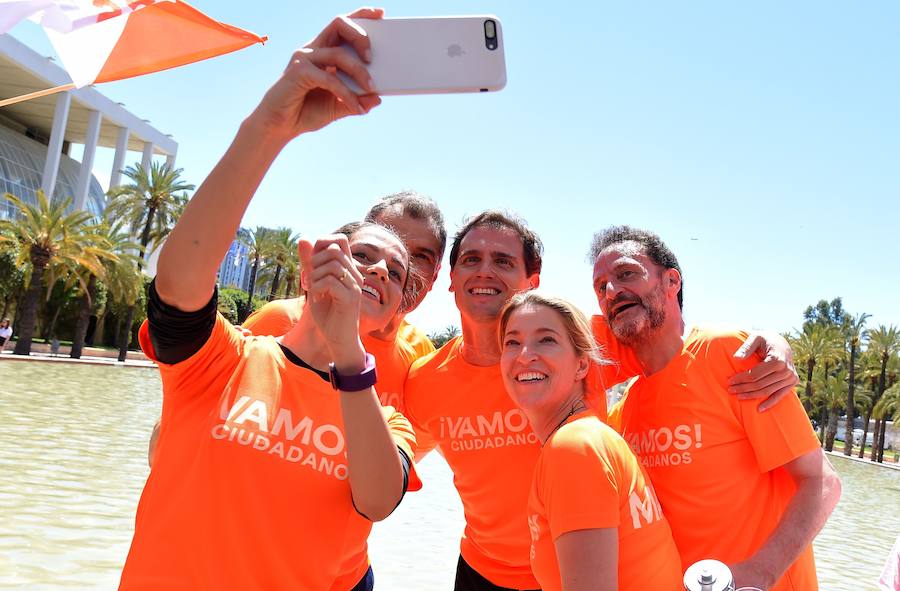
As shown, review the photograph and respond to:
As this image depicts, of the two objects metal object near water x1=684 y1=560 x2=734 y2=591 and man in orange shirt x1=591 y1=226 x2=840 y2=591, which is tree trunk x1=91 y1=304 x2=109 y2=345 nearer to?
man in orange shirt x1=591 y1=226 x2=840 y2=591

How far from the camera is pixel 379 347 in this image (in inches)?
161

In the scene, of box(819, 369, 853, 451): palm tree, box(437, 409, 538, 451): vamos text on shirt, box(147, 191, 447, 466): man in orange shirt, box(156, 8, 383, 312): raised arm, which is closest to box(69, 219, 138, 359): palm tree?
box(147, 191, 447, 466): man in orange shirt

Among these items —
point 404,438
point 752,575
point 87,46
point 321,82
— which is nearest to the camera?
point 321,82

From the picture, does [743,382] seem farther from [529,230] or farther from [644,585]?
[529,230]

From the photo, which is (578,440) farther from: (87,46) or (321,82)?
(87,46)

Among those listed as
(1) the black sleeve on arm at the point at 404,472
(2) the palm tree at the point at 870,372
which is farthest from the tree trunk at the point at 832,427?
(1) the black sleeve on arm at the point at 404,472

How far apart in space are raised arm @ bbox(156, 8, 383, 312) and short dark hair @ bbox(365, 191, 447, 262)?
8.42 feet

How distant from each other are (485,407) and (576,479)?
1.48 m

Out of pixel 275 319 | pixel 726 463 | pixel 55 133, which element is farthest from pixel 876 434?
pixel 55 133

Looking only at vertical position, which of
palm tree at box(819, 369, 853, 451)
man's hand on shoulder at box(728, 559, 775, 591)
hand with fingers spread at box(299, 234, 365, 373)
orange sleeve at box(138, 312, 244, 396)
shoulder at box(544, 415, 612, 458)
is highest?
hand with fingers spread at box(299, 234, 365, 373)

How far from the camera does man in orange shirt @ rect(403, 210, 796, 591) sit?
3.52 m

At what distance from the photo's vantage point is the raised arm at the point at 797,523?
8.97ft

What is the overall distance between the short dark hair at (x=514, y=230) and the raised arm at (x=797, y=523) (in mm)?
1829

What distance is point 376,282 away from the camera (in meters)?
2.52
